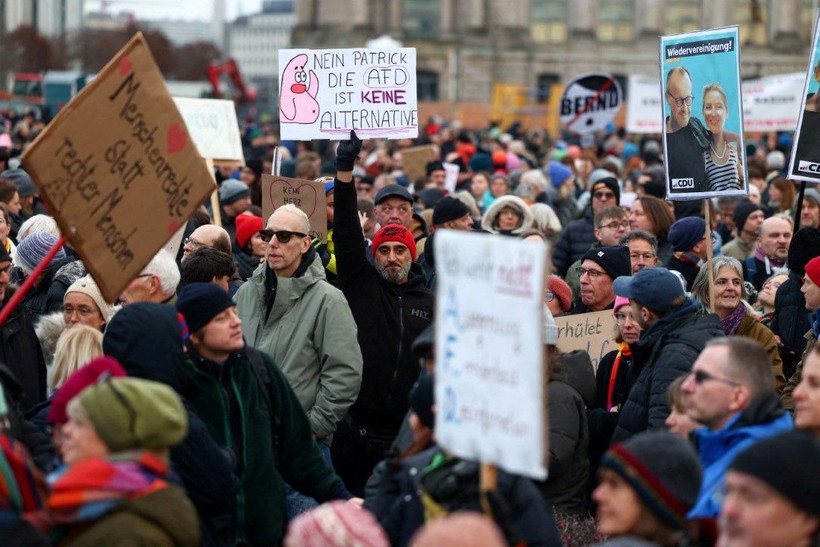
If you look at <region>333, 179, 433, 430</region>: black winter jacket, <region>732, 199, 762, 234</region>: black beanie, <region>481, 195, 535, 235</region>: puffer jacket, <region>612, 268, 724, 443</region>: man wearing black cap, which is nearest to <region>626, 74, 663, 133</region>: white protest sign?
<region>732, 199, 762, 234</region>: black beanie

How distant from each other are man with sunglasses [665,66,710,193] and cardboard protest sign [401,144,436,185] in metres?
8.85

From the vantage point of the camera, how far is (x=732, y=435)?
489 centimetres

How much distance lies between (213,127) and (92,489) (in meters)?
9.63

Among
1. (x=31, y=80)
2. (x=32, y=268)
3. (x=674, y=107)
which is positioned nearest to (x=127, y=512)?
(x=32, y=268)

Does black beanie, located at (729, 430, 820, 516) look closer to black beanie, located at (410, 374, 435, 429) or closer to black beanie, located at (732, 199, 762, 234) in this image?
black beanie, located at (410, 374, 435, 429)

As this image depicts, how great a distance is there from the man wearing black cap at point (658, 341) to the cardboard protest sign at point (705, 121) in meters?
2.10

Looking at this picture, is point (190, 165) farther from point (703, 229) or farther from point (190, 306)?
point (703, 229)

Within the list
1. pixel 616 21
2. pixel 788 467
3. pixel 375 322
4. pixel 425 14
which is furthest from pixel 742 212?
pixel 616 21

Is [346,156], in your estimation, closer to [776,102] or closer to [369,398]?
[369,398]

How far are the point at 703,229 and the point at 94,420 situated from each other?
609cm

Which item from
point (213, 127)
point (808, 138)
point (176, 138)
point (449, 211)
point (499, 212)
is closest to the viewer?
point (176, 138)

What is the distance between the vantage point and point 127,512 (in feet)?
13.8

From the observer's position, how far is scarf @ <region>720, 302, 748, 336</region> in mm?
7980

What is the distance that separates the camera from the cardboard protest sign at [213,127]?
13406 mm
